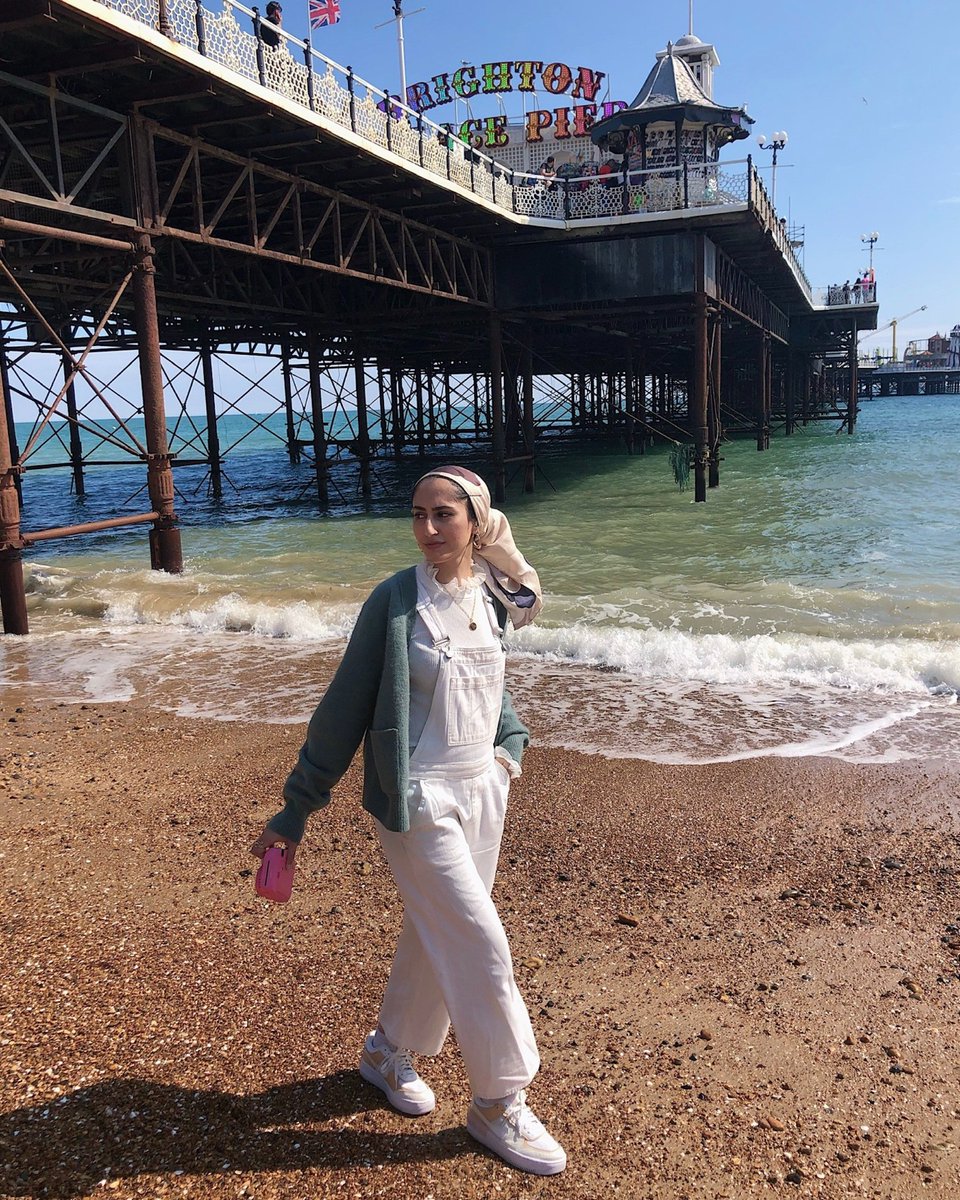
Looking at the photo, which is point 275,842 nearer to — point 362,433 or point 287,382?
point 362,433

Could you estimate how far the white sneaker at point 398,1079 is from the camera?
2.84m

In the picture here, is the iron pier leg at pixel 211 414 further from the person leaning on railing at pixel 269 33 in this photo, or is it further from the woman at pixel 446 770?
the woman at pixel 446 770

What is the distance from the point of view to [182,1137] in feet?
8.89

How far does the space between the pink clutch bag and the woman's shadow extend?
27.7 inches

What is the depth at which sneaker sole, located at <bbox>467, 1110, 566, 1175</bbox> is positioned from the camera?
261cm

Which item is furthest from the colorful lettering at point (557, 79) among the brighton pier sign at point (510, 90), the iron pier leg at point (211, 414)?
the iron pier leg at point (211, 414)

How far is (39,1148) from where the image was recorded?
2.63 meters

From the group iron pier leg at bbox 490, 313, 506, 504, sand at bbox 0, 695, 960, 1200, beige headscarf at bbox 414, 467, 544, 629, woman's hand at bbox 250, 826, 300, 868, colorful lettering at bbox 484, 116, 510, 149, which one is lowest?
sand at bbox 0, 695, 960, 1200

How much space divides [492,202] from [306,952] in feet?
56.0

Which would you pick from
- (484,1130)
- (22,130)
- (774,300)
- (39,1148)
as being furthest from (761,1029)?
(774,300)

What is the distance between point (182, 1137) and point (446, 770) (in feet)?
4.21

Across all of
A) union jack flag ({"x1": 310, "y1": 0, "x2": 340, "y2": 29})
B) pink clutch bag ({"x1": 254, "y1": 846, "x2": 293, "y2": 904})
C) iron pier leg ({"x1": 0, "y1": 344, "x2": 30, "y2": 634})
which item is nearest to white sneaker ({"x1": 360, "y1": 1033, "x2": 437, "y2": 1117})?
pink clutch bag ({"x1": 254, "y1": 846, "x2": 293, "y2": 904})

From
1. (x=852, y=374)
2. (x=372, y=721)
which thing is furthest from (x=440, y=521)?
(x=852, y=374)

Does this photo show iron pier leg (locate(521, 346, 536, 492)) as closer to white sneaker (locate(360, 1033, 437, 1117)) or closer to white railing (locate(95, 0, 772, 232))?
white railing (locate(95, 0, 772, 232))
